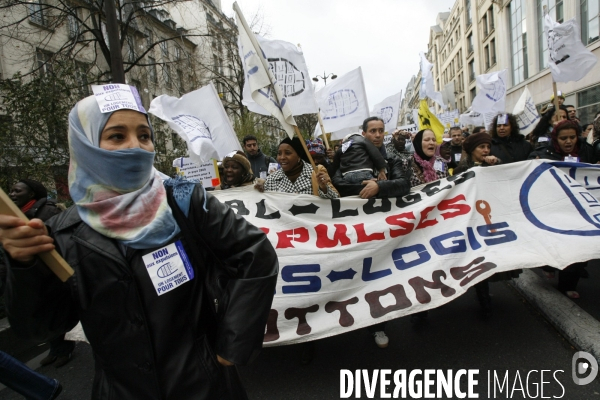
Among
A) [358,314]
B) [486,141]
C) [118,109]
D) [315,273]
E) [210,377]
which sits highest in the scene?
[118,109]

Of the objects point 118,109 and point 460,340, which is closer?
point 118,109

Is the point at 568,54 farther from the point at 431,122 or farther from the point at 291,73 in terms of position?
the point at 291,73

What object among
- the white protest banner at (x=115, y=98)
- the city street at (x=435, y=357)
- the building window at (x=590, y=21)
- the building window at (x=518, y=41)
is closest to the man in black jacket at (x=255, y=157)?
the city street at (x=435, y=357)

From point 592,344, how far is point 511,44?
2818 centimetres

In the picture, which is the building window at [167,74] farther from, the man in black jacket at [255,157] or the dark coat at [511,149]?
the dark coat at [511,149]

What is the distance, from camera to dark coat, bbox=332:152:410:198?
11.1 feet

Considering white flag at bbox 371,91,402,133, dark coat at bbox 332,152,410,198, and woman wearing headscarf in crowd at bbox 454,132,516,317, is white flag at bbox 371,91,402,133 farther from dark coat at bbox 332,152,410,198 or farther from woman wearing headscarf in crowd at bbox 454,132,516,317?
dark coat at bbox 332,152,410,198

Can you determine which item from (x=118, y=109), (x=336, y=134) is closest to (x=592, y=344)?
(x=118, y=109)

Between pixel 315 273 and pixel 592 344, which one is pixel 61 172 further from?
pixel 592 344

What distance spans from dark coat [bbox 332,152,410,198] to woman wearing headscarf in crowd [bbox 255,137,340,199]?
214 millimetres

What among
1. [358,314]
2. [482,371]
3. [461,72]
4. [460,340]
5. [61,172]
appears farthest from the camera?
[461,72]

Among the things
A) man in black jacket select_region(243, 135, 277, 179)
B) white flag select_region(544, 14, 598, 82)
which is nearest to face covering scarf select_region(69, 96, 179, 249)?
man in black jacket select_region(243, 135, 277, 179)

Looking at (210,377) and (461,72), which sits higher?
(461,72)

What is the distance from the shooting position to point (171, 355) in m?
1.25
